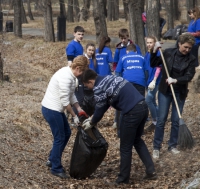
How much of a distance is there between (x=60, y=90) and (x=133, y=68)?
244 centimetres

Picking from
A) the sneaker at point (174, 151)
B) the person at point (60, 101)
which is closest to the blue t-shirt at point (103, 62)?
the sneaker at point (174, 151)

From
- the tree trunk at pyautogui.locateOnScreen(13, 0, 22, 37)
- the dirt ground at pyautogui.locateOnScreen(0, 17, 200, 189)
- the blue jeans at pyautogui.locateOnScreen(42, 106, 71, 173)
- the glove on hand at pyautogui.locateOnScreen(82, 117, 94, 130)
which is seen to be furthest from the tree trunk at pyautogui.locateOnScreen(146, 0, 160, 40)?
the tree trunk at pyautogui.locateOnScreen(13, 0, 22, 37)

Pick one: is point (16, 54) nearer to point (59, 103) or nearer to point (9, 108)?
point (9, 108)

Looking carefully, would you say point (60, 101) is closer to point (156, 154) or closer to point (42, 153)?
point (42, 153)

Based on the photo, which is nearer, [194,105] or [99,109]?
[99,109]

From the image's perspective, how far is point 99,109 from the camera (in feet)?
21.1

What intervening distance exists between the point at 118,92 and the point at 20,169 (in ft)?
6.23

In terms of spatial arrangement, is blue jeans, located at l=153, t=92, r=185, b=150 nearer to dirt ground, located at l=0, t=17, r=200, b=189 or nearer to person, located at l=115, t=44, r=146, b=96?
dirt ground, located at l=0, t=17, r=200, b=189

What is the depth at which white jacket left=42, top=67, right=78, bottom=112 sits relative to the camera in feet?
22.0

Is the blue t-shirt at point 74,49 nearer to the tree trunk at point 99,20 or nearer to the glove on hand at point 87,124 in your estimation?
the glove on hand at point 87,124

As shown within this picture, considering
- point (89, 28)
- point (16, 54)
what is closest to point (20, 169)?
point (16, 54)

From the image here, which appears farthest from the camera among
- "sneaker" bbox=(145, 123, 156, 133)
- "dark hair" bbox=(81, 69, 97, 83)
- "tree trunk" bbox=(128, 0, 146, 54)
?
"tree trunk" bbox=(128, 0, 146, 54)

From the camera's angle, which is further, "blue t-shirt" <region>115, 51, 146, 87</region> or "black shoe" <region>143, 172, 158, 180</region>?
"blue t-shirt" <region>115, 51, 146, 87</region>

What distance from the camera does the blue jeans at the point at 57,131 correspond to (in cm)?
686
